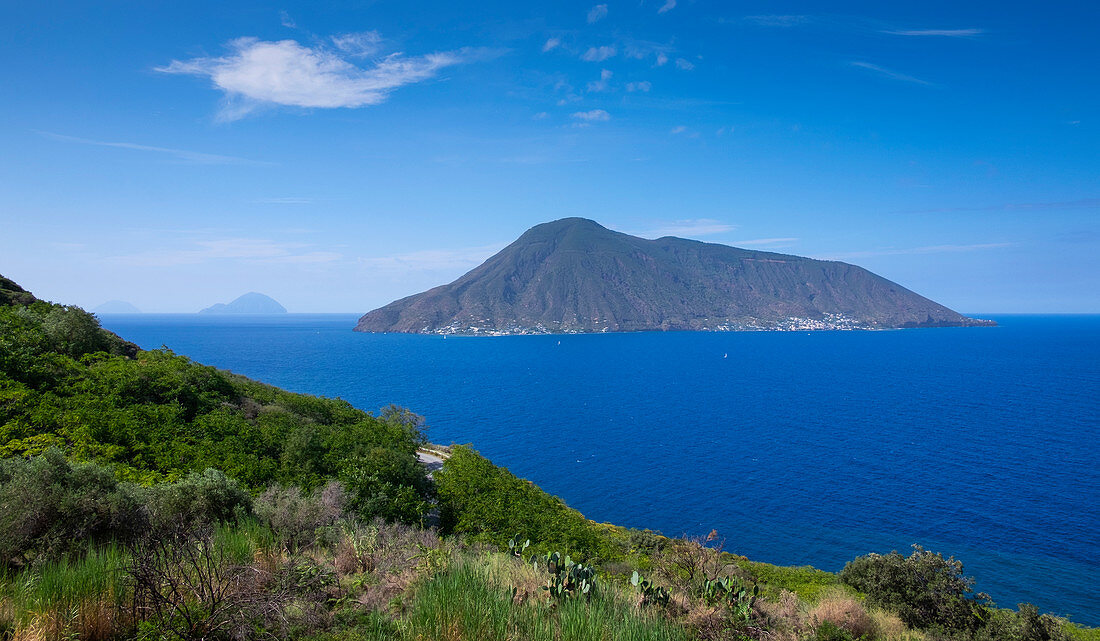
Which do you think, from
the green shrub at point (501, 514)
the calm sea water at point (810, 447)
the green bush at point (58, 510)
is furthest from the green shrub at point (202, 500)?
the calm sea water at point (810, 447)

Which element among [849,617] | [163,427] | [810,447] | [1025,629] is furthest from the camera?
[810,447]

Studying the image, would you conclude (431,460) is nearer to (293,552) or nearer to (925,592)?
(925,592)

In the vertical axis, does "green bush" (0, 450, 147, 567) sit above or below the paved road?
above

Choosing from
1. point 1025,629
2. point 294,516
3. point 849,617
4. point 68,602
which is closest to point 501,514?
point 294,516

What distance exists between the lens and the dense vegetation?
4.39 meters

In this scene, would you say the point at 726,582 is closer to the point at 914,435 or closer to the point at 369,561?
the point at 369,561

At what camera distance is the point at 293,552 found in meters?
7.45

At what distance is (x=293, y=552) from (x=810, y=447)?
210 feet

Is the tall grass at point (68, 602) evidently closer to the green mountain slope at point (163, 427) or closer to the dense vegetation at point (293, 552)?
the dense vegetation at point (293, 552)

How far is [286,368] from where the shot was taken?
12019 cm

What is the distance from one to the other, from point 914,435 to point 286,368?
123483mm

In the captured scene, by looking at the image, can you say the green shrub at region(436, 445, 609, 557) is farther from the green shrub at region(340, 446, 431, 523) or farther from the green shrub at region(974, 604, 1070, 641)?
the green shrub at region(974, 604, 1070, 641)

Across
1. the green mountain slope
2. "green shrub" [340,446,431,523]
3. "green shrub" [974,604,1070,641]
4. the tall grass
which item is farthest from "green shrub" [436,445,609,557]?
the tall grass

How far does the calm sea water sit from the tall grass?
125 feet
